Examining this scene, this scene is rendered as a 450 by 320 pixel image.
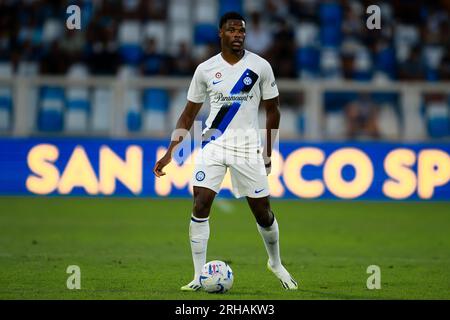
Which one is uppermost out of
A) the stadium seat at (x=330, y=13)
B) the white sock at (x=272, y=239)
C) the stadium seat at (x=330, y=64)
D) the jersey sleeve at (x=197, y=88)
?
the stadium seat at (x=330, y=13)

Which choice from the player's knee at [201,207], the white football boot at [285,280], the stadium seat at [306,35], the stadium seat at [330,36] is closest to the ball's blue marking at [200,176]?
the player's knee at [201,207]

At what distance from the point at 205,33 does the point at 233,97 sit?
1334 cm

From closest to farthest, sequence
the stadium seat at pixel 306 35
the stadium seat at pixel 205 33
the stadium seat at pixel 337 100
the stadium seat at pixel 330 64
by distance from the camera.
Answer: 1. the stadium seat at pixel 337 100
2. the stadium seat at pixel 330 64
3. the stadium seat at pixel 306 35
4. the stadium seat at pixel 205 33

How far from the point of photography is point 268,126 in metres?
8.80

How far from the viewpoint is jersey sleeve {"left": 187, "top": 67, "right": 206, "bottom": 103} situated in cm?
868

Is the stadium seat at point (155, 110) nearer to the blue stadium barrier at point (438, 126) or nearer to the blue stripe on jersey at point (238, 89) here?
the blue stadium barrier at point (438, 126)

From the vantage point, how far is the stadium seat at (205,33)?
21.5 m

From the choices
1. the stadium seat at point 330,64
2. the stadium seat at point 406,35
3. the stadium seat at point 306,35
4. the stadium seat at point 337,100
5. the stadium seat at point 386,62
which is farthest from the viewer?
the stadium seat at point 406,35

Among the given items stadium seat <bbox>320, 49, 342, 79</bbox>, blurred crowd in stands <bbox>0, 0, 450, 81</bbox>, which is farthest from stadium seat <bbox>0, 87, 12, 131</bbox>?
stadium seat <bbox>320, 49, 342, 79</bbox>

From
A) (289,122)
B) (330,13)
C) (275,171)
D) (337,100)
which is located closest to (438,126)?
(337,100)

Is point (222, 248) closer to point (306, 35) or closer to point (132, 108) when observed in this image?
point (132, 108)

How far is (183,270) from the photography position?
9.97 m

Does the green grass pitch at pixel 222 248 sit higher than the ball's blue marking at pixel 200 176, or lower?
lower

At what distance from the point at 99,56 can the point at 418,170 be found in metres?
7.03
